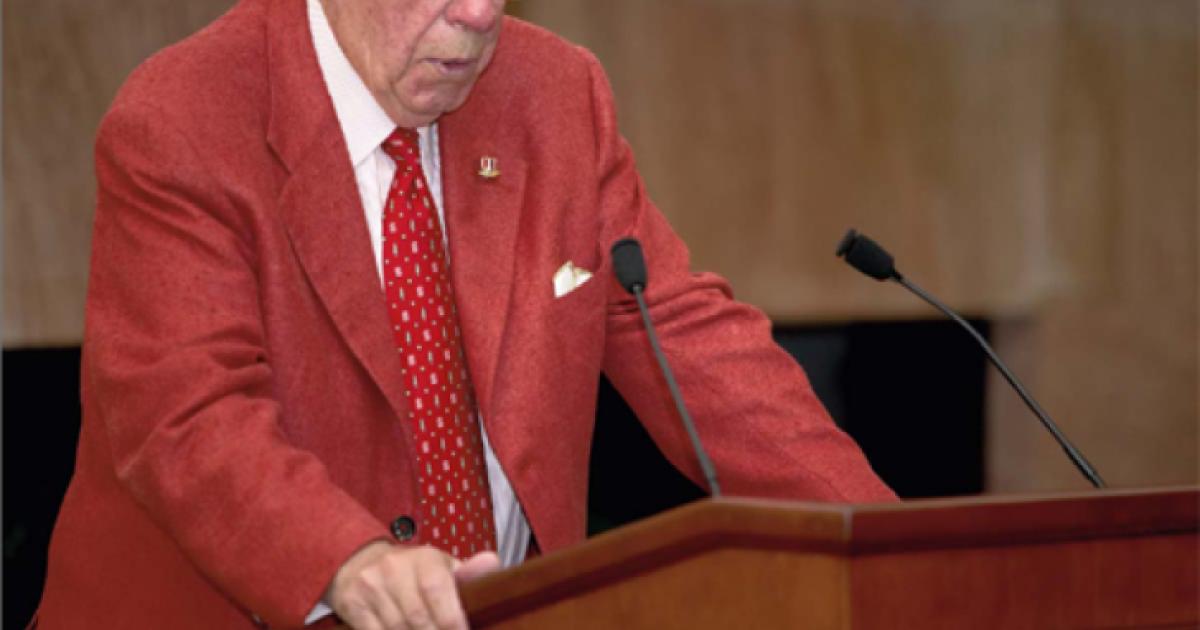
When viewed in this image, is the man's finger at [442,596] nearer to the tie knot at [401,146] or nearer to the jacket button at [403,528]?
the jacket button at [403,528]

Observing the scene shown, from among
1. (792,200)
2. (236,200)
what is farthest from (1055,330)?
(236,200)

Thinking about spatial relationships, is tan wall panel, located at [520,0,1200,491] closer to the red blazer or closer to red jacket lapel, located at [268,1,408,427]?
the red blazer

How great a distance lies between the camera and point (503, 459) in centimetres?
190

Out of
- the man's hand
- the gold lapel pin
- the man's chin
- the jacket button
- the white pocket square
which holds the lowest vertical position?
the jacket button

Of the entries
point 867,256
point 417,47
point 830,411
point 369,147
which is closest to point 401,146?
point 369,147

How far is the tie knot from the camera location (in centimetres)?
201

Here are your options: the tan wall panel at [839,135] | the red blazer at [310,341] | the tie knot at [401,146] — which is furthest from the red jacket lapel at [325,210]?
the tan wall panel at [839,135]

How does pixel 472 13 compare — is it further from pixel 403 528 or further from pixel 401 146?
pixel 403 528

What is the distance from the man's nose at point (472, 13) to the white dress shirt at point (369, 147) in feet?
0.57

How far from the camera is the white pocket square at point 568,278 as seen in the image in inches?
79.8

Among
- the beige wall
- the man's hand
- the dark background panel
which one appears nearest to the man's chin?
the man's hand

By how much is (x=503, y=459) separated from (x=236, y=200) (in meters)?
0.44

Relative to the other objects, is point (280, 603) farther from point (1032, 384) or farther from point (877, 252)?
point (1032, 384)

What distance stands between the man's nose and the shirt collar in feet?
0.57
